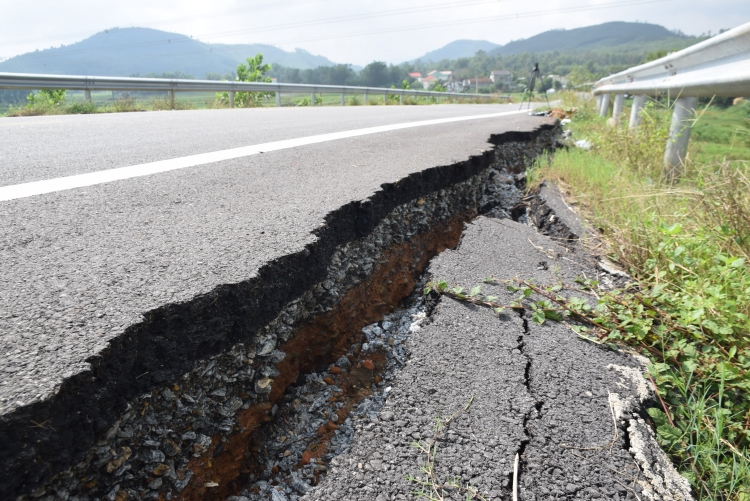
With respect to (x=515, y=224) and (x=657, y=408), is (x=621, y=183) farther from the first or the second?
(x=657, y=408)

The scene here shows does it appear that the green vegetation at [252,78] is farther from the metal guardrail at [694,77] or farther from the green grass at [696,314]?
the green grass at [696,314]

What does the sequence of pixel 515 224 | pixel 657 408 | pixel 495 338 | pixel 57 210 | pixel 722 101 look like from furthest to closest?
pixel 722 101
pixel 515 224
pixel 57 210
pixel 495 338
pixel 657 408

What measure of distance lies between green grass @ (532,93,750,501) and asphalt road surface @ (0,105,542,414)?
1384 millimetres

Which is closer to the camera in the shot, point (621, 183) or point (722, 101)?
point (621, 183)

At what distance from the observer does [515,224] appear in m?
3.52

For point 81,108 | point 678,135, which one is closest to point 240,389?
point 678,135

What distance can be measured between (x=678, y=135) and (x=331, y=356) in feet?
11.9

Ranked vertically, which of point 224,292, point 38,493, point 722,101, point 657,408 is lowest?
point 657,408

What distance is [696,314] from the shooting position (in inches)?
78.4

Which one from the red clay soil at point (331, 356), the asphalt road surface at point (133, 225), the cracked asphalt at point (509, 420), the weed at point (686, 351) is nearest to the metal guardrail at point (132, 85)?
the asphalt road surface at point (133, 225)

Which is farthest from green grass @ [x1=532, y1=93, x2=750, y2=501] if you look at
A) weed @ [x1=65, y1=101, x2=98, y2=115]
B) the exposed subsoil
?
weed @ [x1=65, y1=101, x2=98, y2=115]

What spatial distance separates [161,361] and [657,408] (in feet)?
5.35

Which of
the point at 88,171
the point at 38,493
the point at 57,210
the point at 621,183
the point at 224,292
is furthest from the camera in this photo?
the point at 621,183

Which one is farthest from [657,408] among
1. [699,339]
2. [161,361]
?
[161,361]
